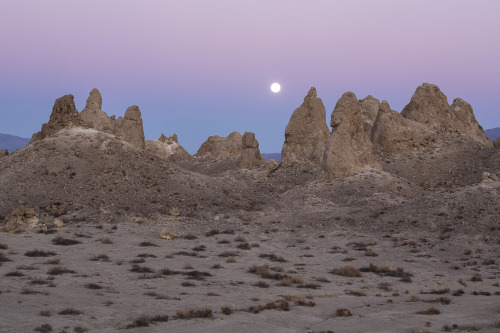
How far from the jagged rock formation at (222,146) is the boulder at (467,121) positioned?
41.0 meters

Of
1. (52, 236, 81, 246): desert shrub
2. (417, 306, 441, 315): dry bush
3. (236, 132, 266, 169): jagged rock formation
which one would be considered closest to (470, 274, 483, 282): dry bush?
(417, 306, 441, 315): dry bush

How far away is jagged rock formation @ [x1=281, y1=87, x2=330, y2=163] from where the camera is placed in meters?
68.8

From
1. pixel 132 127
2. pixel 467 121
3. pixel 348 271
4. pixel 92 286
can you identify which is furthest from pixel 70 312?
pixel 467 121

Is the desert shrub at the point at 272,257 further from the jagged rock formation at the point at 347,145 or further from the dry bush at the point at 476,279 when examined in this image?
the jagged rock formation at the point at 347,145

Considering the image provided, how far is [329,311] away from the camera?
48.9 ft

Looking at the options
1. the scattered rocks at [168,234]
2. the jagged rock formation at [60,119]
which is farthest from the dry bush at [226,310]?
the jagged rock formation at [60,119]

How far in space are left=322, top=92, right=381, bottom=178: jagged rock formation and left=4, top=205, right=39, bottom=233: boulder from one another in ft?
96.1

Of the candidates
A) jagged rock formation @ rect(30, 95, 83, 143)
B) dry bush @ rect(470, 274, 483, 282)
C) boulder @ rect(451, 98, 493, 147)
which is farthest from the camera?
boulder @ rect(451, 98, 493, 147)

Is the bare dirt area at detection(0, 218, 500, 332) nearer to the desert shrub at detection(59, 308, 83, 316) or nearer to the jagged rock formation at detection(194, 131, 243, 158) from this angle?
the desert shrub at detection(59, 308, 83, 316)

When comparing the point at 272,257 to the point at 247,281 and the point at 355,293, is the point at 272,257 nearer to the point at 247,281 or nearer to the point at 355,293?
the point at 247,281

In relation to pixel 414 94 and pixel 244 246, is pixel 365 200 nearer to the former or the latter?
pixel 244 246

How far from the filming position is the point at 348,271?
22.1m

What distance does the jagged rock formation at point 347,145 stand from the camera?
49.8 m

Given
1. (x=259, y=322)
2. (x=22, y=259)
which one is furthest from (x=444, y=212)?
(x=22, y=259)
